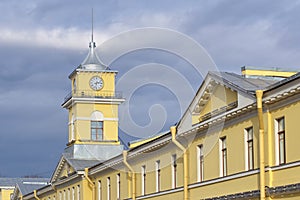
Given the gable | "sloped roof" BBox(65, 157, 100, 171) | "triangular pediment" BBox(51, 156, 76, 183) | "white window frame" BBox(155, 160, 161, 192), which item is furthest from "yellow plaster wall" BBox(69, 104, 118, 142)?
the gable

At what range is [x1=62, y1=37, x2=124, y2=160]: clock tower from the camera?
59500mm

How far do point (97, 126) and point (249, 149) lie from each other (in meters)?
36.8

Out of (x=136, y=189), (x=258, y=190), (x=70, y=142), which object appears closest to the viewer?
(x=258, y=190)

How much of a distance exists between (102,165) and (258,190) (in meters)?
20.7

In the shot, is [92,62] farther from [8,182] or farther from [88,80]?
[8,182]

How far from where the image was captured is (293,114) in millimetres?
21875

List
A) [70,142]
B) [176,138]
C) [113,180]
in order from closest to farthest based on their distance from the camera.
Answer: [176,138] → [113,180] → [70,142]

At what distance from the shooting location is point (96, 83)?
59.7 meters

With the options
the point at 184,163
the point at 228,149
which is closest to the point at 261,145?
the point at 228,149

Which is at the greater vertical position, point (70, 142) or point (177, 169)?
point (70, 142)

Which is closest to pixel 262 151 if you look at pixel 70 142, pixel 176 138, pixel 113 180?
pixel 176 138

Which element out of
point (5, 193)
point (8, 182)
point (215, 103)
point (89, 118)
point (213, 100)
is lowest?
point (215, 103)

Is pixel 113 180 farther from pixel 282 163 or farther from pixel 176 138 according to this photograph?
pixel 282 163

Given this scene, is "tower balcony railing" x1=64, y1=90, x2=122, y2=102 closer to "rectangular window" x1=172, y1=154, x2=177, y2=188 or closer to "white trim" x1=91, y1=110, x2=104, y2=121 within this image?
"white trim" x1=91, y1=110, x2=104, y2=121
